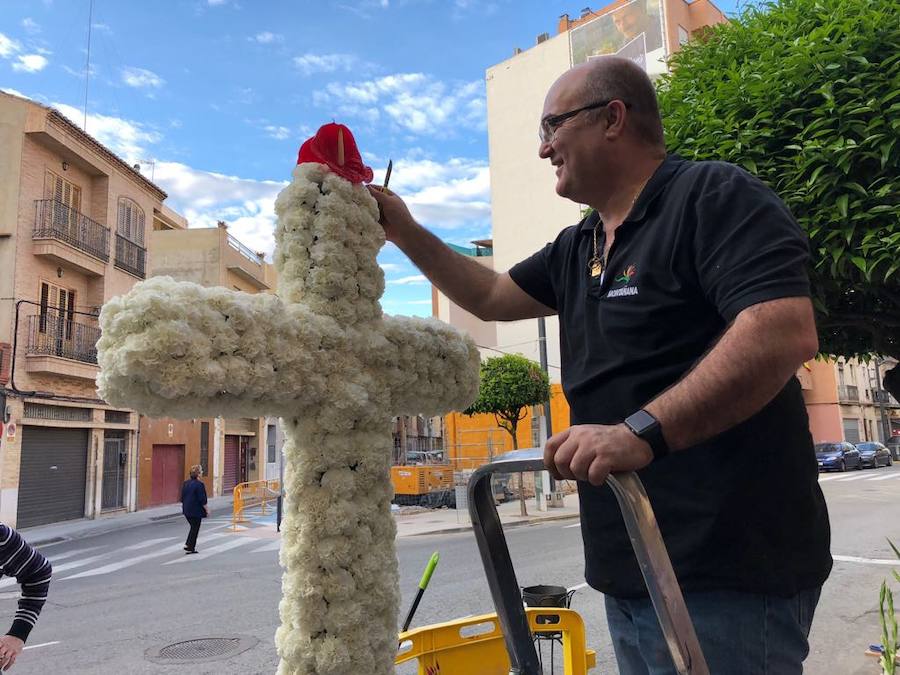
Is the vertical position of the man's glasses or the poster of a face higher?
the poster of a face

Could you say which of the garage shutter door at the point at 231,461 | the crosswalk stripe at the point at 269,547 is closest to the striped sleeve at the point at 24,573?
the crosswalk stripe at the point at 269,547

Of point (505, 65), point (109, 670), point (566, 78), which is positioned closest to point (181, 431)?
point (109, 670)

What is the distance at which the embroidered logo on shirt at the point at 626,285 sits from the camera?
155cm

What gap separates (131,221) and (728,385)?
24.4 m

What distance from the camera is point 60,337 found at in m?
18.6

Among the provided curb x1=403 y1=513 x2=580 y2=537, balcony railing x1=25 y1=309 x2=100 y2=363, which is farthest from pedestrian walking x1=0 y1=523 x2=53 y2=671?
balcony railing x1=25 y1=309 x2=100 y2=363

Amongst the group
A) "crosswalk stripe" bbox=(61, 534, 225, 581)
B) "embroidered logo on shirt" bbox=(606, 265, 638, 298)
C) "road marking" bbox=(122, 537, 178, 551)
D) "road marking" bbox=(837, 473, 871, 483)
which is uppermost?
"embroidered logo on shirt" bbox=(606, 265, 638, 298)

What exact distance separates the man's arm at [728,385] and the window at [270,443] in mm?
31952

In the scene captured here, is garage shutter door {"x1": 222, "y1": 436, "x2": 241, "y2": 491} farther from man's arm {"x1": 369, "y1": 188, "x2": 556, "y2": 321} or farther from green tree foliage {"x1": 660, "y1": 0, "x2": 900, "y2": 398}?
man's arm {"x1": 369, "y1": 188, "x2": 556, "y2": 321}

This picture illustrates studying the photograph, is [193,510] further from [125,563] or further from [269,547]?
[269,547]

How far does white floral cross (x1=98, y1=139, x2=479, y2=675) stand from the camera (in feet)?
4.23

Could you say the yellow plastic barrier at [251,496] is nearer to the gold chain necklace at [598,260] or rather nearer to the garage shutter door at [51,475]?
the garage shutter door at [51,475]

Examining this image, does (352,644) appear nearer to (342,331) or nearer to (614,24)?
(342,331)

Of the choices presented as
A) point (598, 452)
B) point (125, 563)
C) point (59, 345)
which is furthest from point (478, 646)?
point (59, 345)
